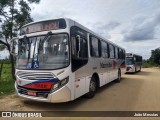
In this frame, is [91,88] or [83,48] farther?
[91,88]

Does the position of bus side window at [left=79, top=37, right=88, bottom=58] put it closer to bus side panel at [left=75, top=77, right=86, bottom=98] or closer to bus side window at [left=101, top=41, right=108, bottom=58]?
bus side panel at [left=75, top=77, right=86, bottom=98]

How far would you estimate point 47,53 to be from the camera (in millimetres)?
6332

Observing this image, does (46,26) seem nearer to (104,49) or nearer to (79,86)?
(79,86)

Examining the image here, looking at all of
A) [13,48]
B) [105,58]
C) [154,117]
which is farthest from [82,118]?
[105,58]

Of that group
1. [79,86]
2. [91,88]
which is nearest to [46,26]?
[79,86]

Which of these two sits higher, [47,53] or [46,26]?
[46,26]

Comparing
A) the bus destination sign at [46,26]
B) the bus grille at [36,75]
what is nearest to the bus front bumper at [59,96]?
the bus grille at [36,75]

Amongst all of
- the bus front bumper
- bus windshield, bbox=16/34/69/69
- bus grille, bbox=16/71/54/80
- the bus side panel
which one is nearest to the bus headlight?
the bus front bumper

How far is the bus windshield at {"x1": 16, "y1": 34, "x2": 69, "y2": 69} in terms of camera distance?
6.19 meters

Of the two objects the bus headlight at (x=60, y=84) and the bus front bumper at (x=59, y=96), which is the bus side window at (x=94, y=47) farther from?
the bus front bumper at (x=59, y=96)

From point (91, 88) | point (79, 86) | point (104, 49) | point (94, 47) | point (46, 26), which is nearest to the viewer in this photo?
point (46, 26)

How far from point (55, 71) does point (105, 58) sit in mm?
5180

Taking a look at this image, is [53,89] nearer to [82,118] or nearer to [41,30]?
[82,118]

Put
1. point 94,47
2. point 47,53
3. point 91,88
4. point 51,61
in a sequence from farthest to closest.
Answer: point 94,47
point 91,88
point 47,53
point 51,61
